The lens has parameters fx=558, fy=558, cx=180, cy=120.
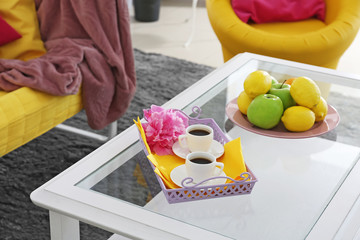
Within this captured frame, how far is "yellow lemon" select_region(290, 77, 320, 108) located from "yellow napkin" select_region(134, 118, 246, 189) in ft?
0.96

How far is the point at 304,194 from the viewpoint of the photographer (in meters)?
1.34

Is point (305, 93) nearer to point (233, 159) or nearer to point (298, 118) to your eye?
point (298, 118)

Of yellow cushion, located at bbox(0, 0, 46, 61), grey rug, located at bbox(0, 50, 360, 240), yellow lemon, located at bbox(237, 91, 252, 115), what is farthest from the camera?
yellow cushion, located at bbox(0, 0, 46, 61)

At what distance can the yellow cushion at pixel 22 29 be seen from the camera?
2244mm

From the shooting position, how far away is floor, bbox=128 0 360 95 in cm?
357

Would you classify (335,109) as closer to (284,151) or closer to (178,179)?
(284,151)

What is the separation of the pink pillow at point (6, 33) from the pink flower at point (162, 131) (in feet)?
3.26

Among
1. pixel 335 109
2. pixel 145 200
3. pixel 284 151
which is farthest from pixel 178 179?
pixel 335 109

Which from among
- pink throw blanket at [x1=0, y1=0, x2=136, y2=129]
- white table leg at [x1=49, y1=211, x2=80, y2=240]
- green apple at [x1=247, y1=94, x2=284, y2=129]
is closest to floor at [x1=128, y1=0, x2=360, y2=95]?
pink throw blanket at [x1=0, y1=0, x2=136, y2=129]

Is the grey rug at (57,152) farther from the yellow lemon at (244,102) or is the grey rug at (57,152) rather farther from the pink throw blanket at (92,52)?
the pink throw blanket at (92,52)

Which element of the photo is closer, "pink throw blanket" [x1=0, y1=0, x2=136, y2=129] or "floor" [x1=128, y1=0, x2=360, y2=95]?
"pink throw blanket" [x1=0, y1=0, x2=136, y2=129]

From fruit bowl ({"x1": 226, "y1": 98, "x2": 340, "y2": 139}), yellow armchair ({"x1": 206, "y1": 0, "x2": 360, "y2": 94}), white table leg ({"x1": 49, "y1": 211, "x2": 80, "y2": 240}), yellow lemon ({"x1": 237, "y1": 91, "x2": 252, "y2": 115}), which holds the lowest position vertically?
yellow armchair ({"x1": 206, "y1": 0, "x2": 360, "y2": 94})

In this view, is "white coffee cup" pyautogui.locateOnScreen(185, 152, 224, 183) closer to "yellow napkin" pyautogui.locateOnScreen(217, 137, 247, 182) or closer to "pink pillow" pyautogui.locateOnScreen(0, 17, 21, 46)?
"yellow napkin" pyautogui.locateOnScreen(217, 137, 247, 182)

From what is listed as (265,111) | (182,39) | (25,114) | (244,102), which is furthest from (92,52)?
(182,39)
